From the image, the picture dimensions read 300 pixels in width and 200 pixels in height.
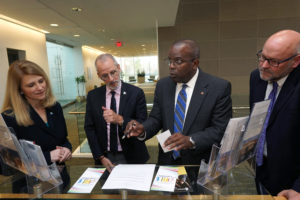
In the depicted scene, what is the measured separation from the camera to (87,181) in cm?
126

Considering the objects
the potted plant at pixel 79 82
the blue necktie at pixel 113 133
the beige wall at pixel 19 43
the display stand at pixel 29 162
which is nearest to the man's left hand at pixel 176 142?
the display stand at pixel 29 162

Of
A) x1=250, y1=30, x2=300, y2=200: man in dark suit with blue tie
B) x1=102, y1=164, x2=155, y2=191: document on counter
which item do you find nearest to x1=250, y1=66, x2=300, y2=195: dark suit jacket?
x1=250, y1=30, x2=300, y2=200: man in dark suit with blue tie

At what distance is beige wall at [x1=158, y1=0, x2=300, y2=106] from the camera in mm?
5371

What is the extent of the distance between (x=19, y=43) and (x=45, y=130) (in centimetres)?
608

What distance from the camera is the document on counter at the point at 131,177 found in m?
1.17

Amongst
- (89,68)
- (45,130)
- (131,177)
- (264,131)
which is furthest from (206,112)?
(89,68)

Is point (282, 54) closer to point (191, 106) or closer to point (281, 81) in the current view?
point (281, 81)

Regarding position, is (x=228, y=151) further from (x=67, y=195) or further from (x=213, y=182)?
(x=67, y=195)

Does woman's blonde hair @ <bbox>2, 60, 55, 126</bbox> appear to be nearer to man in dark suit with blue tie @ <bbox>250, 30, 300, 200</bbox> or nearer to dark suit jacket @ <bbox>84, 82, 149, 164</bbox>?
dark suit jacket @ <bbox>84, 82, 149, 164</bbox>

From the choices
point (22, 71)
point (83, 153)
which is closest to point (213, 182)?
point (22, 71)

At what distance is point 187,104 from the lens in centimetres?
175

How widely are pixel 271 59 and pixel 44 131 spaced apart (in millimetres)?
1953

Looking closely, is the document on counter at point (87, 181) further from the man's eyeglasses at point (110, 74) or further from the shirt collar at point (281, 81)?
the shirt collar at point (281, 81)

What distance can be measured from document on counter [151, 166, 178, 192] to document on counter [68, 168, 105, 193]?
380 mm
